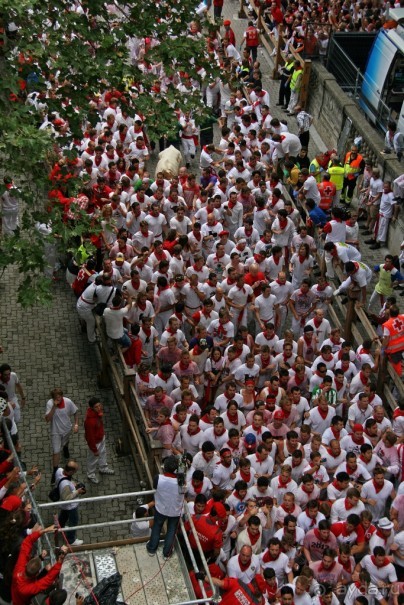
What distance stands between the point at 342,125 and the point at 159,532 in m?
13.6

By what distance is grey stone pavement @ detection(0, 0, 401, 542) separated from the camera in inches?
553

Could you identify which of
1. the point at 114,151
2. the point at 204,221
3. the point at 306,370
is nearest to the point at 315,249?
the point at 204,221

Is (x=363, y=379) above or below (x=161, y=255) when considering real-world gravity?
below

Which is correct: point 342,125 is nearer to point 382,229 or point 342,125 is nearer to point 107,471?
point 382,229

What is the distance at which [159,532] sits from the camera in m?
11.2

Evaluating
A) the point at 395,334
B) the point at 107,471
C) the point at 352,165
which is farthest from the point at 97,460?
the point at 352,165

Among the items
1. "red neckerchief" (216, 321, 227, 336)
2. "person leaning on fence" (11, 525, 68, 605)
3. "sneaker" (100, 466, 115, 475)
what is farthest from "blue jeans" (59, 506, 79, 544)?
"red neckerchief" (216, 321, 227, 336)

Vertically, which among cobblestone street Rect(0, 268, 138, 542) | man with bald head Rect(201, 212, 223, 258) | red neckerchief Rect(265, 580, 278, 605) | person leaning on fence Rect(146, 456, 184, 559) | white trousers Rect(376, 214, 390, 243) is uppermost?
person leaning on fence Rect(146, 456, 184, 559)

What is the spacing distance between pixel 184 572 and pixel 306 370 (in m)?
4.52

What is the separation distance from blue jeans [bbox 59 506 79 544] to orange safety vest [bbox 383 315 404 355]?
207 inches

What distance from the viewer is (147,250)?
17.2 metres

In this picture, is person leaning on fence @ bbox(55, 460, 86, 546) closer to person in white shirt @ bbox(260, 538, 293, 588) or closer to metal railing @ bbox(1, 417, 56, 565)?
metal railing @ bbox(1, 417, 56, 565)

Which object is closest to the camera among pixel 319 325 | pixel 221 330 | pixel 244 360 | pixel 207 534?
pixel 207 534

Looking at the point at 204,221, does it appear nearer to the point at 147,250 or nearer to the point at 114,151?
the point at 147,250
